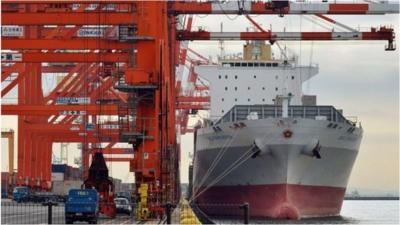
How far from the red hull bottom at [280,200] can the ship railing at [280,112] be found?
3488mm

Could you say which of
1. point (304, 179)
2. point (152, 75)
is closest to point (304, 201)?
point (304, 179)

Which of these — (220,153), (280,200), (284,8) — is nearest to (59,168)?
(220,153)

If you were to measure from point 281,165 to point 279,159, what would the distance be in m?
0.34

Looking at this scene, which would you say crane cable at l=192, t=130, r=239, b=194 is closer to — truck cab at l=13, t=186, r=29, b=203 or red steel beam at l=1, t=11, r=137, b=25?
red steel beam at l=1, t=11, r=137, b=25

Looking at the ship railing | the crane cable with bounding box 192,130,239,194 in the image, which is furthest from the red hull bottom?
the ship railing

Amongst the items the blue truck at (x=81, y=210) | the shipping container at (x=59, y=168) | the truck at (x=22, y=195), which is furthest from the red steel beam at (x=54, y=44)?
the shipping container at (x=59, y=168)

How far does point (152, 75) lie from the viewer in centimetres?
3316

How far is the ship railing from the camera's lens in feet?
149

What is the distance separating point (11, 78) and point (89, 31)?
776 inches

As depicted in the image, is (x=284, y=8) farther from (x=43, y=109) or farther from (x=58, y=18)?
(x=43, y=109)

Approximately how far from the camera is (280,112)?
151ft

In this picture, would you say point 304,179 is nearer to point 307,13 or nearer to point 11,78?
point 307,13

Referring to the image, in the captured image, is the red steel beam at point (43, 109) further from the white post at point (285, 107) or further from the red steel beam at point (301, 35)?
the white post at point (285, 107)

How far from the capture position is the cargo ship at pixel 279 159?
41.4 meters
